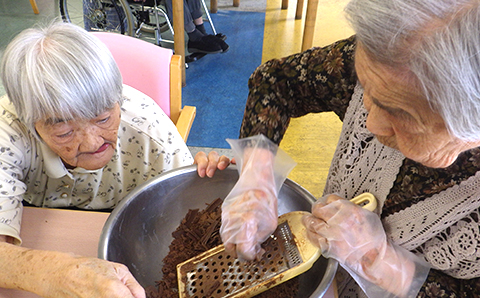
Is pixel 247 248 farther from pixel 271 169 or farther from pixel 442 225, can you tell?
pixel 442 225

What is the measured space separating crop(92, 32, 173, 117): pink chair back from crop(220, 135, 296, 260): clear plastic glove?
64 centimetres

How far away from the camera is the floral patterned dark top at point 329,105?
2.39ft

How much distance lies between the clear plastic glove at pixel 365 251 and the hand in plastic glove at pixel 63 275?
0.40 metres

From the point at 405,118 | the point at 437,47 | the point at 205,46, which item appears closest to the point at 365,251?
the point at 405,118

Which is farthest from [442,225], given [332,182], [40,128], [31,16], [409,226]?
[31,16]

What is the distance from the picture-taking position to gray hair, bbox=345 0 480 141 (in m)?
0.44

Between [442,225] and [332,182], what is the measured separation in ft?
1.11

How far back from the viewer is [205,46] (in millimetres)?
3324

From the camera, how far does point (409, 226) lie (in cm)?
78

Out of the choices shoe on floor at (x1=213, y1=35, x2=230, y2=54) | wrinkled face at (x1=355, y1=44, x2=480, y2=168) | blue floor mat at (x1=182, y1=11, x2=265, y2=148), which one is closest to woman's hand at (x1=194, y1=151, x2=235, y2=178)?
wrinkled face at (x1=355, y1=44, x2=480, y2=168)

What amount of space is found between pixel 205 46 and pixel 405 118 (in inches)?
117

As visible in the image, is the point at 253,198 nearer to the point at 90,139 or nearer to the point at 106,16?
the point at 90,139

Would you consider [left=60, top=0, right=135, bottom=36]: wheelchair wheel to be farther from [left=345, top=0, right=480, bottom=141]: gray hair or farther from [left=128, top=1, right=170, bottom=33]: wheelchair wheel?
[left=345, top=0, right=480, bottom=141]: gray hair

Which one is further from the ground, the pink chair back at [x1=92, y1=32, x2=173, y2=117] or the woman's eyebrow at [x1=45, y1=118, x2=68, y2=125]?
the woman's eyebrow at [x1=45, y1=118, x2=68, y2=125]
